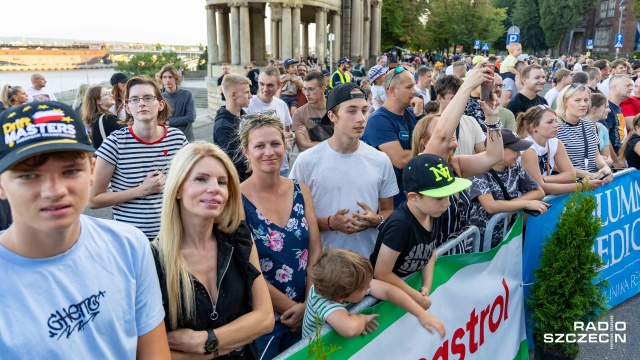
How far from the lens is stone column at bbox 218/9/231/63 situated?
3367 centimetres

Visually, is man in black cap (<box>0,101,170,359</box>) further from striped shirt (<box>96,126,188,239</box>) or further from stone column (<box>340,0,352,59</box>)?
stone column (<box>340,0,352,59</box>)

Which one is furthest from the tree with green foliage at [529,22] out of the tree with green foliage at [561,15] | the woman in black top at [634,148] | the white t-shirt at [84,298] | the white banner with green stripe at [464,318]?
the white t-shirt at [84,298]

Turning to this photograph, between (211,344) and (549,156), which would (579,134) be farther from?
(211,344)

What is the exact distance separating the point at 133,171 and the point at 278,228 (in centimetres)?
131

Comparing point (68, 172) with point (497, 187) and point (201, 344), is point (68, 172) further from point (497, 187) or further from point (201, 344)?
point (497, 187)

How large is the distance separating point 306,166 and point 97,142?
3.52 m

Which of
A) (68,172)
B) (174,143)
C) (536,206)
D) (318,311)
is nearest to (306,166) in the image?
(174,143)

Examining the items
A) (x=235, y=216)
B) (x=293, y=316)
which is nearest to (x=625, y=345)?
(x=293, y=316)

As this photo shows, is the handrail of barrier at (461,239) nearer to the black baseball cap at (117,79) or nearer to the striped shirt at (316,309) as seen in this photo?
the striped shirt at (316,309)

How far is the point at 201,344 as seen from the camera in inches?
77.6

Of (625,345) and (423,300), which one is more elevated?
(423,300)

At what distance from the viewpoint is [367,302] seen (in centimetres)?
242

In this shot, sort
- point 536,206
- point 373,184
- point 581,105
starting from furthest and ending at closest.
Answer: point 581,105 < point 536,206 < point 373,184

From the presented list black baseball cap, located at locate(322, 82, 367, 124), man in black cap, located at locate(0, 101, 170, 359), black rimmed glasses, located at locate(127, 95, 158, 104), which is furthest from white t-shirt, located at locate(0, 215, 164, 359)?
black baseball cap, located at locate(322, 82, 367, 124)
